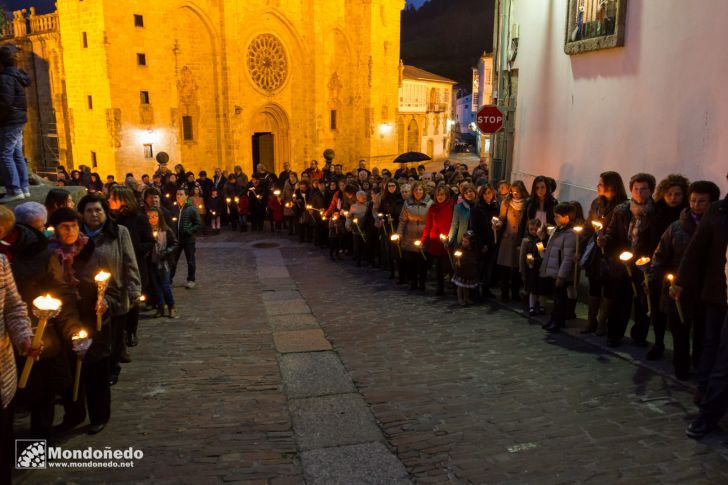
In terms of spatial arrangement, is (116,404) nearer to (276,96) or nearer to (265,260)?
(265,260)

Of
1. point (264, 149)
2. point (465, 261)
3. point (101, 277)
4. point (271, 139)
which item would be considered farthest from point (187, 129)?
point (101, 277)

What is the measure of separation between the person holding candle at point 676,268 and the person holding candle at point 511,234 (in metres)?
3.16

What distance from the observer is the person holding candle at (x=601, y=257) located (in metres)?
7.09

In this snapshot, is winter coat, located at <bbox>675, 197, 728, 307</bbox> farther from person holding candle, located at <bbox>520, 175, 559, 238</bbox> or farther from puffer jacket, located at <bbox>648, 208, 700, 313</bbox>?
person holding candle, located at <bbox>520, 175, 559, 238</bbox>

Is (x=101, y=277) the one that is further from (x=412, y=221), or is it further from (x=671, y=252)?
(x=412, y=221)

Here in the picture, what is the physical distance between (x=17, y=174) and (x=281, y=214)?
34.8 feet

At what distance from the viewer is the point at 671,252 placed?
5930 mm

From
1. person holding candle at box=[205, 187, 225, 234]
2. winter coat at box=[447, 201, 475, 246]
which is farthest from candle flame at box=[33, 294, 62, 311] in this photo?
person holding candle at box=[205, 187, 225, 234]

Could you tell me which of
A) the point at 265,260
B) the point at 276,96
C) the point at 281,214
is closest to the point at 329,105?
the point at 276,96

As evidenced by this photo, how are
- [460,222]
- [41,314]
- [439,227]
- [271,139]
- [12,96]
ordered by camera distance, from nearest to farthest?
[41,314] < [12,96] < [460,222] < [439,227] < [271,139]

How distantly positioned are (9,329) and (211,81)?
93.3ft

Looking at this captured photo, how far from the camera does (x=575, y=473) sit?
430 centimetres

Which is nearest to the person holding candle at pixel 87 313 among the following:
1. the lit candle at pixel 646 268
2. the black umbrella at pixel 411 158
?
the lit candle at pixel 646 268

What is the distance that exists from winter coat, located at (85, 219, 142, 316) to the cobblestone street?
1008 mm
